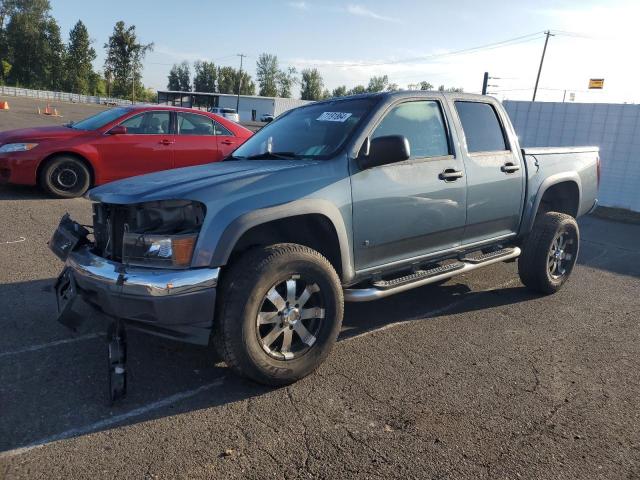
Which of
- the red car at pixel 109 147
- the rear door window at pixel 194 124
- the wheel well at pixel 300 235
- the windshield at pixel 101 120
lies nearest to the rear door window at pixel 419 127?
the wheel well at pixel 300 235

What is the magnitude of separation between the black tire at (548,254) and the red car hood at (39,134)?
7.01m

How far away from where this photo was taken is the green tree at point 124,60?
84500 millimetres

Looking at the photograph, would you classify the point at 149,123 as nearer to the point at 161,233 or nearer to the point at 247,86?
the point at 161,233

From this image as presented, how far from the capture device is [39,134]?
325 inches

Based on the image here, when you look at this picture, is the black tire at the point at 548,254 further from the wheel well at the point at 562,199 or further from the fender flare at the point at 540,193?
the wheel well at the point at 562,199

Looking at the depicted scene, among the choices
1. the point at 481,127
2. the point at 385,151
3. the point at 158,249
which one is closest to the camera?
the point at 158,249

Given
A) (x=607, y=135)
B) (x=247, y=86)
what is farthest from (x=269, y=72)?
(x=607, y=135)

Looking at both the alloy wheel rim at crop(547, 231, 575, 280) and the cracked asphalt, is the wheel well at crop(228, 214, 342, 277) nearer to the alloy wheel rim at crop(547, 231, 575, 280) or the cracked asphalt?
the cracked asphalt

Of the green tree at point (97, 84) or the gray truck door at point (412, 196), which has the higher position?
the green tree at point (97, 84)

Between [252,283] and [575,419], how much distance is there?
207cm

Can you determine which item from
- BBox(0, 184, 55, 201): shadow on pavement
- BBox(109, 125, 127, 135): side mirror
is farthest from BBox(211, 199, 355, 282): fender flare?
BBox(0, 184, 55, 201): shadow on pavement

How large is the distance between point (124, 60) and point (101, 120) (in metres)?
87.7

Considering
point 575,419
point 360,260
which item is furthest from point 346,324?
point 575,419

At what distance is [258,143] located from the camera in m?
4.55
